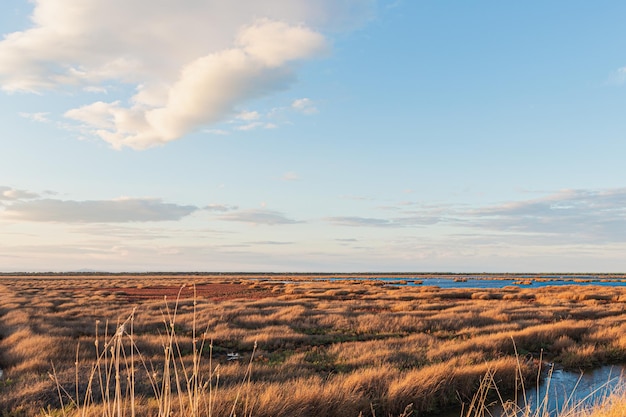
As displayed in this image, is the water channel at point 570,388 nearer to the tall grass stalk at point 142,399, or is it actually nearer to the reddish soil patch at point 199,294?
the tall grass stalk at point 142,399

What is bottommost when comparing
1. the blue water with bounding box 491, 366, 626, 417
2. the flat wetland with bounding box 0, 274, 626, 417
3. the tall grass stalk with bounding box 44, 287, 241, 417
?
the blue water with bounding box 491, 366, 626, 417

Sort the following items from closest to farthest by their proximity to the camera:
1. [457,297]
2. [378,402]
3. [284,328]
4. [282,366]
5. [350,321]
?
[378,402] < [282,366] < [284,328] < [350,321] < [457,297]

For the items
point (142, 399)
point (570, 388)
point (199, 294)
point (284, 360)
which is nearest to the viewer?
point (142, 399)

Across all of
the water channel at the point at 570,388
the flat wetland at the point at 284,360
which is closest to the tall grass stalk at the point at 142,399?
the flat wetland at the point at 284,360

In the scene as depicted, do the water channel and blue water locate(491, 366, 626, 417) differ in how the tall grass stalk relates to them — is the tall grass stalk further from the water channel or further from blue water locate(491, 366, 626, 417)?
blue water locate(491, 366, 626, 417)

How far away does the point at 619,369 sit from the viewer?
13.8 m

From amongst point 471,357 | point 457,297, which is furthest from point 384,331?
point 457,297

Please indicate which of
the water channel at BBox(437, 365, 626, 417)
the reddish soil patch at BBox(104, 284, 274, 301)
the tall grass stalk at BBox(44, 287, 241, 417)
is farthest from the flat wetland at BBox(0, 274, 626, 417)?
the reddish soil patch at BBox(104, 284, 274, 301)

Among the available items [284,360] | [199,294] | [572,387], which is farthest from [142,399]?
[199,294]

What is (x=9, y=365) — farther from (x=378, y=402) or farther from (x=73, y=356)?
(x=378, y=402)

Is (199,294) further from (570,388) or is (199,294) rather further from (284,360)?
(570,388)

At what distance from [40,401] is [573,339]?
18.6 metres

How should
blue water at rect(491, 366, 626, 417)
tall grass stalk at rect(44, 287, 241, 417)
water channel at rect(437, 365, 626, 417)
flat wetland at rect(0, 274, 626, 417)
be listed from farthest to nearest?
blue water at rect(491, 366, 626, 417) < water channel at rect(437, 365, 626, 417) < flat wetland at rect(0, 274, 626, 417) < tall grass stalk at rect(44, 287, 241, 417)

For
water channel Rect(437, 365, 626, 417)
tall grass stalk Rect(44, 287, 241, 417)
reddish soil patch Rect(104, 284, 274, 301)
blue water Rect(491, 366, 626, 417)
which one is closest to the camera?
tall grass stalk Rect(44, 287, 241, 417)
